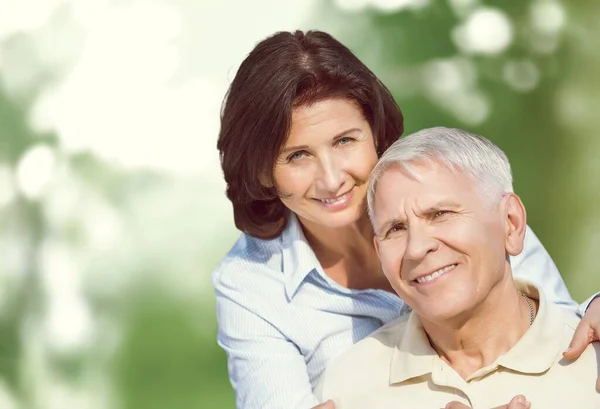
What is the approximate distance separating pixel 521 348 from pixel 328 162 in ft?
2.10

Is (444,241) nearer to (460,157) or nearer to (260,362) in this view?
(460,157)

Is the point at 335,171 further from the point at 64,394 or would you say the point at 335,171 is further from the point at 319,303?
the point at 64,394

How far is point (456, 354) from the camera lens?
1.98m

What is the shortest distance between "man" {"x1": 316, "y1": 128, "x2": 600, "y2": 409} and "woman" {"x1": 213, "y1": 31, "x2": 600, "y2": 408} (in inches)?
13.1

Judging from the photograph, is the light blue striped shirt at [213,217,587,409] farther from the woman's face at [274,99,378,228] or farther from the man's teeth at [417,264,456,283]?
the man's teeth at [417,264,456,283]

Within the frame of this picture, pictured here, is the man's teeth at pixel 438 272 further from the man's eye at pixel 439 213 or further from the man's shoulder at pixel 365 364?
the man's shoulder at pixel 365 364

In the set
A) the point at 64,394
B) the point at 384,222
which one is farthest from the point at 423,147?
the point at 64,394

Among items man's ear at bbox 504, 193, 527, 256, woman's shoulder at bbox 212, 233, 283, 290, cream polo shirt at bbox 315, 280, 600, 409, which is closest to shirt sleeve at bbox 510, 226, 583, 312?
cream polo shirt at bbox 315, 280, 600, 409

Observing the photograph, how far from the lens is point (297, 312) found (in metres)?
2.51

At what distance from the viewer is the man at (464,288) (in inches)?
73.9

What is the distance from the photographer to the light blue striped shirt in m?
2.44

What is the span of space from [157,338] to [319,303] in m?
2.43

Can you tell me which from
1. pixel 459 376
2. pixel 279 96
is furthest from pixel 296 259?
pixel 459 376

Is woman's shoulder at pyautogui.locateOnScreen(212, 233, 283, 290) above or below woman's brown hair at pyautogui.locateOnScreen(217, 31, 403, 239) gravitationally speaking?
below
